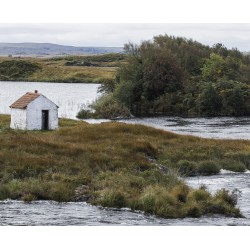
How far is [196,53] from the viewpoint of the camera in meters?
105

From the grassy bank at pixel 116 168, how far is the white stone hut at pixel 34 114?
7.01m

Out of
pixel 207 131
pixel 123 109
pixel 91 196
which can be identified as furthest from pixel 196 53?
pixel 91 196

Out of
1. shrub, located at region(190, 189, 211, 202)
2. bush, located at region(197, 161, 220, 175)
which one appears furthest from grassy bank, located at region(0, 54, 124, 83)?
shrub, located at region(190, 189, 211, 202)

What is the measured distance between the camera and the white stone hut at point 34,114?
50.1 m

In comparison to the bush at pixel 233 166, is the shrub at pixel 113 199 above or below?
above

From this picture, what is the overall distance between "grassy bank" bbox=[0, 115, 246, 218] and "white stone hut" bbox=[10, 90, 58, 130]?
23.0 feet

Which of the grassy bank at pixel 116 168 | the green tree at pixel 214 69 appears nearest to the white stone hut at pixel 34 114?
the grassy bank at pixel 116 168

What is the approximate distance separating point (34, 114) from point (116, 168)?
20.9 meters

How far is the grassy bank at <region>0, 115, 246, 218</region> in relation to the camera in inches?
955

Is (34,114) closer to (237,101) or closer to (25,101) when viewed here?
(25,101)

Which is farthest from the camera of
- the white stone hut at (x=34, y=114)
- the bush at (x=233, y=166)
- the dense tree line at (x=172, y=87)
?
the dense tree line at (x=172, y=87)

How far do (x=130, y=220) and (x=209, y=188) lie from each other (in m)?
7.83

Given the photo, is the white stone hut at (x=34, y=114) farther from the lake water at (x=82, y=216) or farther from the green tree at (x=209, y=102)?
the green tree at (x=209, y=102)

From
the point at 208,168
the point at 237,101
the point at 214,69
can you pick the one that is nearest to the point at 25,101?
the point at 208,168
